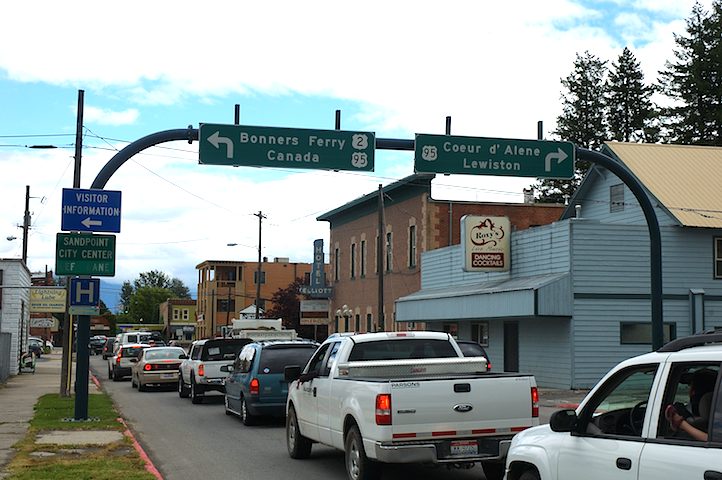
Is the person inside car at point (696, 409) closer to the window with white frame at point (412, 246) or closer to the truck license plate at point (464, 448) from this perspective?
the truck license plate at point (464, 448)

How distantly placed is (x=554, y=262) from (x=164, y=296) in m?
166

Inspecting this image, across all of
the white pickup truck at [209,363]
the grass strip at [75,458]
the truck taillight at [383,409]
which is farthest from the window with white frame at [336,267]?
the truck taillight at [383,409]

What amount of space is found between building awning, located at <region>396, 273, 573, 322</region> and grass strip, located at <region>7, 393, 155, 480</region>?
14.5 metres

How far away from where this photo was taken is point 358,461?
1099 centimetres

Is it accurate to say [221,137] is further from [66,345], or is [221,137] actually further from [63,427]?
[66,345]

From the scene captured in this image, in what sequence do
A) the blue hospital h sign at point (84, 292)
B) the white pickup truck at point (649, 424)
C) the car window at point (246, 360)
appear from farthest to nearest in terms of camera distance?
the car window at point (246, 360), the blue hospital h sign at point (84, 292), the white pickup truck at point (649, 424)

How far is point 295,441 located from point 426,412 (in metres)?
4.16

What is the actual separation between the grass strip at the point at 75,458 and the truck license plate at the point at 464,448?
3.89 meters

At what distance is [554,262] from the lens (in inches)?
1228

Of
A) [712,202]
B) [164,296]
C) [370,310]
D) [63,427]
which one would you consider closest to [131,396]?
[63,427]

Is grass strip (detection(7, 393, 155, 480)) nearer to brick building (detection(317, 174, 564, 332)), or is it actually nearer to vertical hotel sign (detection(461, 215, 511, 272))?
vertical hotel sign (detection(461, 215, 511, 272))

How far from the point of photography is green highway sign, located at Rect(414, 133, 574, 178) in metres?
21.0

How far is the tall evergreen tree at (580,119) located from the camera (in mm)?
69188

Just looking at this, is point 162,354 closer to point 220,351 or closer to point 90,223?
point 220,351
